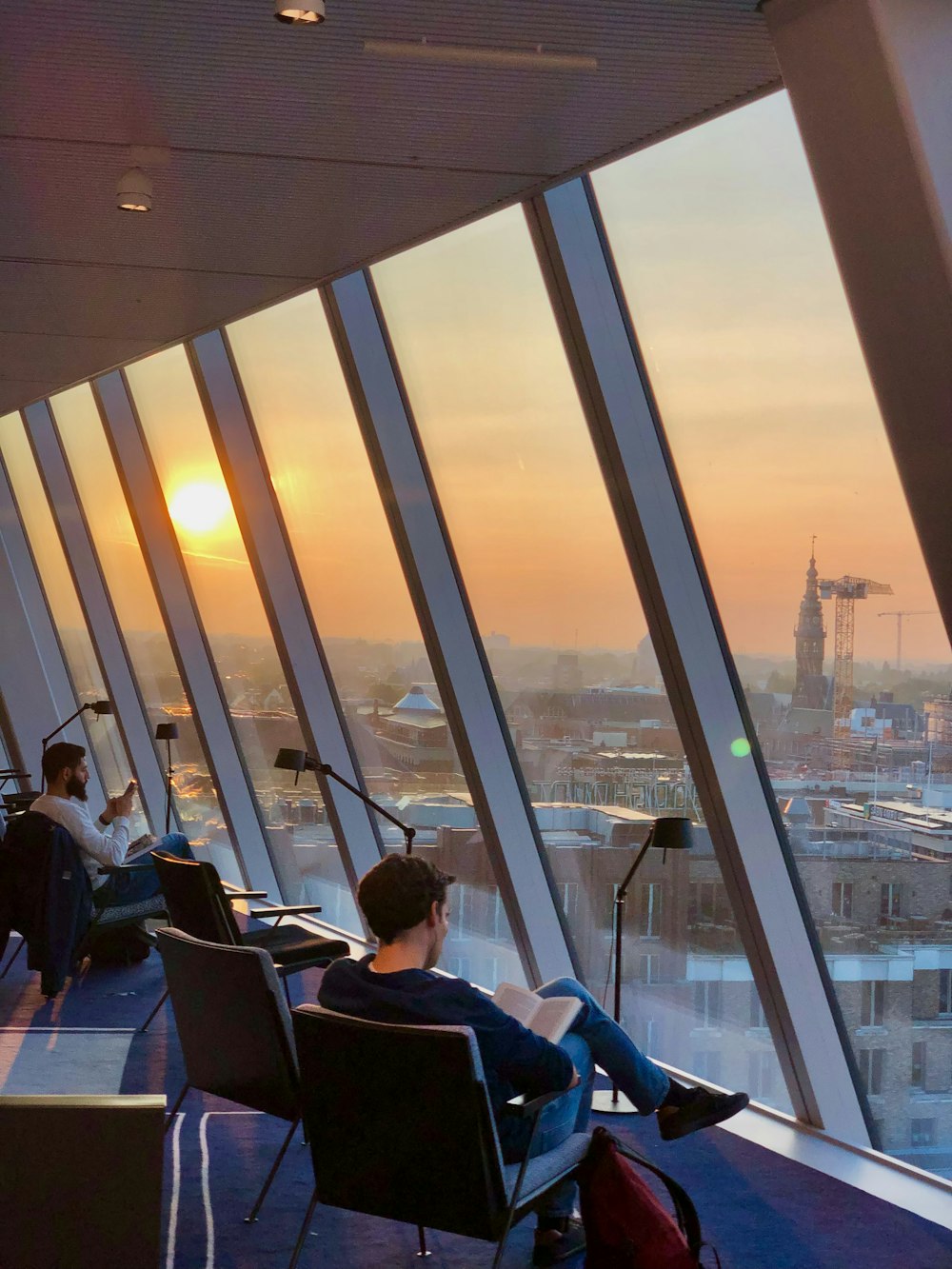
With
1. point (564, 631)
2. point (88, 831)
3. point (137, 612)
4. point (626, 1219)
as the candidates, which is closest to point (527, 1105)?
point (626, 1219)

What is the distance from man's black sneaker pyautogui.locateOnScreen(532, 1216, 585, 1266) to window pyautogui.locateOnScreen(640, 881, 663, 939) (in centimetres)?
159

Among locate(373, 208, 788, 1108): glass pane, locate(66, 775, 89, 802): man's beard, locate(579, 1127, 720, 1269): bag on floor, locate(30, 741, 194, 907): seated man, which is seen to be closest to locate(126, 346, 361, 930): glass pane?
locate(30, 741, 194, 907): seated man

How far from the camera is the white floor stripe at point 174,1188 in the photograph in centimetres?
355

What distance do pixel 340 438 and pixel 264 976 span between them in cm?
373

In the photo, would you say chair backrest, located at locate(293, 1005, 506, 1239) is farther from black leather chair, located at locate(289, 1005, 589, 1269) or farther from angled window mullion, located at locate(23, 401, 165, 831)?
angled window mullion, located at locate(23, 401, 165, 831)

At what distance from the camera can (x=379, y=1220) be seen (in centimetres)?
392

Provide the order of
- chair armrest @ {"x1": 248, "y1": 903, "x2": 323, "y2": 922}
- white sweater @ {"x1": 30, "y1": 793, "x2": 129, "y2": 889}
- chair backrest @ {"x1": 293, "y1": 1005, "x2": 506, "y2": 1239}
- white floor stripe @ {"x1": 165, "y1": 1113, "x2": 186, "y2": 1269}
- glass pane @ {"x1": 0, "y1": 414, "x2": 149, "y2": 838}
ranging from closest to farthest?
chair backrest @ {"x1": 293, "y1": 1005, "x2": 506, "y2": 1239} → white floor stripe @ {"x1": 165, "y1": 1113, "x2": 186, "y2": 1269} → chair armrest @ {"x1": 248, "y1": 903, "x2": 323, "y2": 922} → white sweater @ {"x1": 30, "y1": 793, "x2": 129, "y2": 889} → glass pane @ {"x1": 0, "y1": 414, "x2": 149, "y2": 838}

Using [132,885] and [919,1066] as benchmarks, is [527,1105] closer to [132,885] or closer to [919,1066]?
[919,1066]

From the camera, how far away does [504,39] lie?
3254mm

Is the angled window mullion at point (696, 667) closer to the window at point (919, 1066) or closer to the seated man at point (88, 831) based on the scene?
the window at point (919, 1066)

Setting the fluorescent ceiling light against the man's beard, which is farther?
the man's beard

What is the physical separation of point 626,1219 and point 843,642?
6.08 ft

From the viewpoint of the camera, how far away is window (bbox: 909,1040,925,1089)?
13.2 feet

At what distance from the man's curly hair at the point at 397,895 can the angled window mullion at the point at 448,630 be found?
2.35 meters
